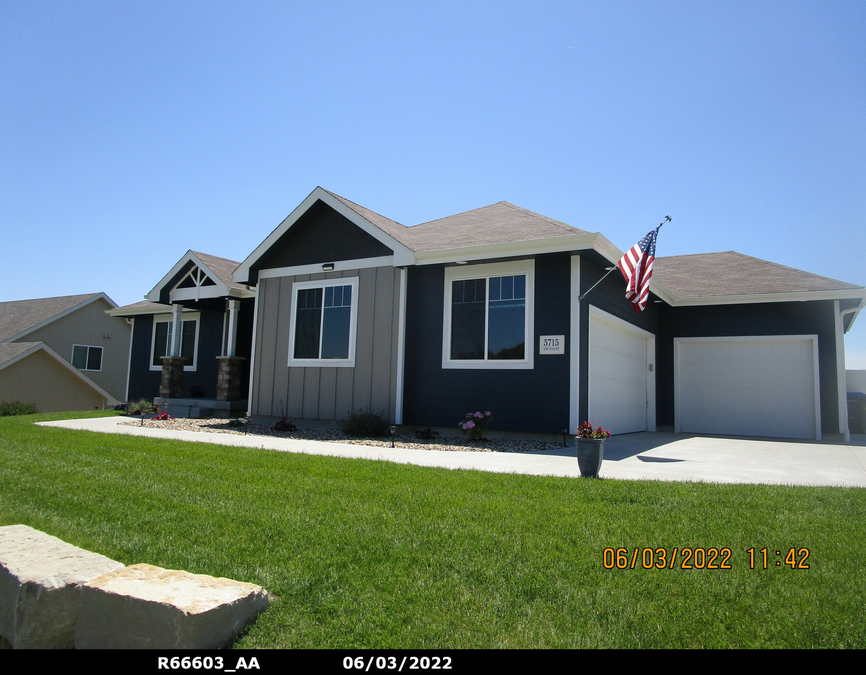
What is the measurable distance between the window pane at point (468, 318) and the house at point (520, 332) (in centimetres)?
3

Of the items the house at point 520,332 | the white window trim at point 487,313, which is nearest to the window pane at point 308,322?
the house at point 520,332

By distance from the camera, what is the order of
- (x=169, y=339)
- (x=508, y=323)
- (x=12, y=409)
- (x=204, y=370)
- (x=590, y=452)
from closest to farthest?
(x=590, y=452) → (x=508, y=323) → (x=204, y=370) → (x=169, y=339) → (x=12, y=409)

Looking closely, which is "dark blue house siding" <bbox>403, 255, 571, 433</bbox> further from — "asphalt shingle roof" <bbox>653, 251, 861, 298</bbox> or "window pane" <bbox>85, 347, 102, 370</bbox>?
"window pane" <bbox>85, 347, 102, 370</bbox>

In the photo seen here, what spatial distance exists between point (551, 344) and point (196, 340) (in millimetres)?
12050

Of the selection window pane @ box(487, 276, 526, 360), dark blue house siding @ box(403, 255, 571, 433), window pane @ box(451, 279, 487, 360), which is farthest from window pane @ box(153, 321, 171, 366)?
window pane @ box(487, 276, 526, 360)

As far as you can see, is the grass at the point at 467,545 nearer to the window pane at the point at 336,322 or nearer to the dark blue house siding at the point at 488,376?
the dark blue house siding at the point at 488,376

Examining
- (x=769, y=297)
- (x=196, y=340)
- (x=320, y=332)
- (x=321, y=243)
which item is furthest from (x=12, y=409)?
(x=769, y=297)

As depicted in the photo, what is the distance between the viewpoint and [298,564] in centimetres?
343

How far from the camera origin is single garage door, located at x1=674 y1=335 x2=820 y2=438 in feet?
44.5

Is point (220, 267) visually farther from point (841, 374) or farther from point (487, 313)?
point (841, 374)

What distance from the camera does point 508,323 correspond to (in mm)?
10789

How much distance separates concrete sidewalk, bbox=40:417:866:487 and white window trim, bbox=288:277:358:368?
2645mm

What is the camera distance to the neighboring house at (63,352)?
23594 mm
